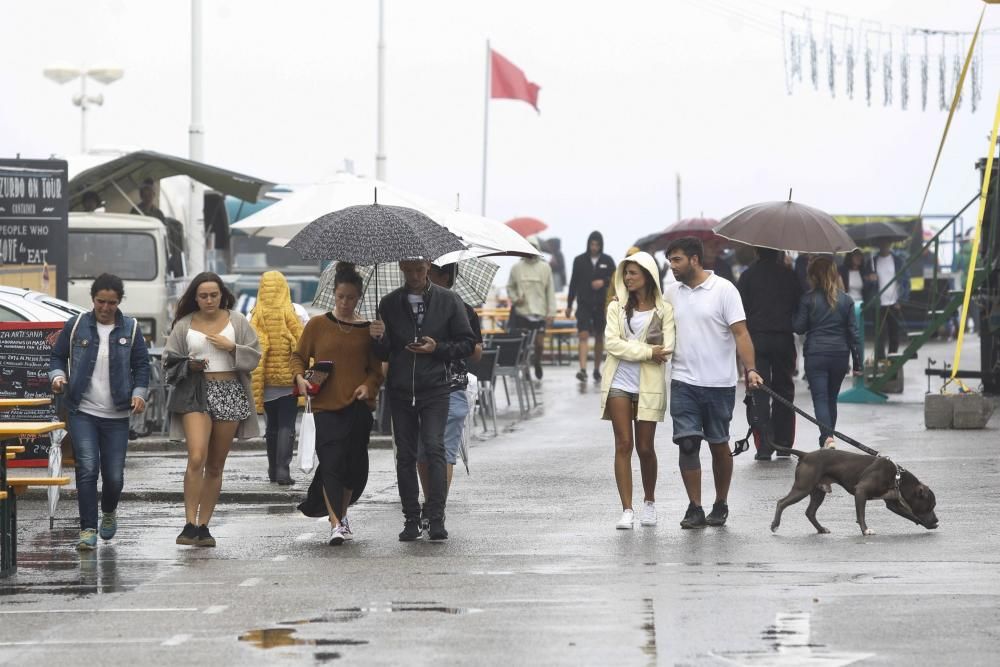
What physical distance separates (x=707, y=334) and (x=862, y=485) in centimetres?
135

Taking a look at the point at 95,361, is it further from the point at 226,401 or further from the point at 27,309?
the point at 27,309

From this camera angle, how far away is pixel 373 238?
443 inches

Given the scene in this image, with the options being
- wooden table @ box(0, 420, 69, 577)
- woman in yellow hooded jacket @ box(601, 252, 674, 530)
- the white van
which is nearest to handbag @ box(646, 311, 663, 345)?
woman in yellow hooded jacket @ box(601, 252, 674, 530)

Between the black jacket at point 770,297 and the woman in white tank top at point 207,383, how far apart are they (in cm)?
523

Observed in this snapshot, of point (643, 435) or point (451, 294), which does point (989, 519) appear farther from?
point (451, 294)

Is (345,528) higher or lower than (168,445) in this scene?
higher

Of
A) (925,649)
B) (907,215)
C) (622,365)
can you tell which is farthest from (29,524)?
(907,215)

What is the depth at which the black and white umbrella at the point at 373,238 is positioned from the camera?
1116cm

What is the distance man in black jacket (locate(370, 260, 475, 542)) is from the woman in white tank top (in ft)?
2.85

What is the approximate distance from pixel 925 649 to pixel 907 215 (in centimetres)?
4179

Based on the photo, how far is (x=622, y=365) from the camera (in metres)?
11.5

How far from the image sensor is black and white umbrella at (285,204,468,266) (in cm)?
1116

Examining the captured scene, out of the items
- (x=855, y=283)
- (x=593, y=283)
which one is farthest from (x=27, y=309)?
(x=855, y=283)

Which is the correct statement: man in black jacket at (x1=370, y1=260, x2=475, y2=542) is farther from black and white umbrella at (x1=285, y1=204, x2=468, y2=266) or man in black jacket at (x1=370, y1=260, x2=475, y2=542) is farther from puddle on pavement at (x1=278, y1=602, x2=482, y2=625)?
puddle on pavement at (x1=278, y1=602, x2=482, y2=625)
